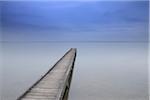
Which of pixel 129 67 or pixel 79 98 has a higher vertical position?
pixel 129 67

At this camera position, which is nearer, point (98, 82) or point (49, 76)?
point (49, 76)

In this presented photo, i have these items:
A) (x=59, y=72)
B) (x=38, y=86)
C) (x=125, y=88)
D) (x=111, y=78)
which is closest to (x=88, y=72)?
(x=111, y=78)

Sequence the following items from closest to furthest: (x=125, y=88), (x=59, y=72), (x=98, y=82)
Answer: (x=59, y=72) → (x=125, y=88) → (x=98, y=82)

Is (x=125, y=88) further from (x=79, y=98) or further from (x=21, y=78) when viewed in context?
(x=21, y=78)

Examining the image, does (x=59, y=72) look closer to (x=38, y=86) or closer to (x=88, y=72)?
(x=38, y=86)

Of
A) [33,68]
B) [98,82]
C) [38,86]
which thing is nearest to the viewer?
[38,86]

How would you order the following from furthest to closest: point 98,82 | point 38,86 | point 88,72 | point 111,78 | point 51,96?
1. point 88,72
2. point 111,78
3. point 98,82
4. point 38,86
5. point 51,96

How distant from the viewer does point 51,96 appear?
420 centimetres

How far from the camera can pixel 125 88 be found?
701 cm

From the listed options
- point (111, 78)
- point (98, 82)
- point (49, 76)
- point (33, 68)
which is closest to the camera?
point (49, 76)

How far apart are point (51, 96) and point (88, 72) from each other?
5299 mm

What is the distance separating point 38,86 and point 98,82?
321cm

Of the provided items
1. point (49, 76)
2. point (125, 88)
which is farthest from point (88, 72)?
point (49, 76)

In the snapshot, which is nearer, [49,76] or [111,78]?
[49,76]
